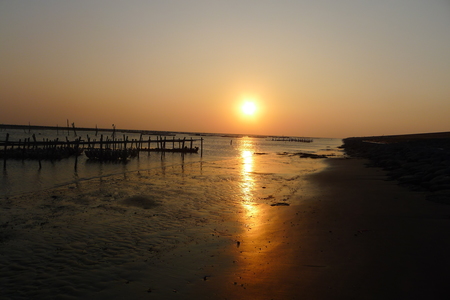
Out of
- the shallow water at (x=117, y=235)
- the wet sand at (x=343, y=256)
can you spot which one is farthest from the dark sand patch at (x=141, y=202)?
the wet sand at (x=343, y=256)

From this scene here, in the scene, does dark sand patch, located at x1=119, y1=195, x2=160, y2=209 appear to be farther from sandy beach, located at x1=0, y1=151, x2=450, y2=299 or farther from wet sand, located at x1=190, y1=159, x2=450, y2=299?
wet sand, located at x1=190, y1=159, x2=450, y2=299

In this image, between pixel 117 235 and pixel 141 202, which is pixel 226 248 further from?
pixel 141 202

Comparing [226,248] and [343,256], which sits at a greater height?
[343,256]

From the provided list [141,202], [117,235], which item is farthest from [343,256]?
[141,202]

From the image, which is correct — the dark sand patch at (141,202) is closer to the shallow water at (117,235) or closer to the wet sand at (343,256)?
the shallow water at (117,235)

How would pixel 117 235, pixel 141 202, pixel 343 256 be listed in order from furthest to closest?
pixel 141 202 < pixel 117 235 < pixel 343 256

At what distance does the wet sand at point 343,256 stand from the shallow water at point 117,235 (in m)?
0.78

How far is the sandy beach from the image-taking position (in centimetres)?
525

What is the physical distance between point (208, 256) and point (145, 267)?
56.9 inches

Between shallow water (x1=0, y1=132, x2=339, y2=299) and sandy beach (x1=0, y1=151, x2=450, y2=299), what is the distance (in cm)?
4

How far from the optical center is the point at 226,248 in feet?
24.2

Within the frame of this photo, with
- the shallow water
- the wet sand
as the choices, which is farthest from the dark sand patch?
the wet sand

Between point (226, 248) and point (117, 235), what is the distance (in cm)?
328

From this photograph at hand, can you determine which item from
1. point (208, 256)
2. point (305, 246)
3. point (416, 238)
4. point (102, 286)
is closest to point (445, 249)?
point (416, 238)
